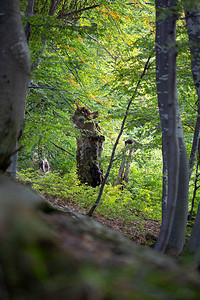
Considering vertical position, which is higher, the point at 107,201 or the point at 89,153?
the point at 89,153

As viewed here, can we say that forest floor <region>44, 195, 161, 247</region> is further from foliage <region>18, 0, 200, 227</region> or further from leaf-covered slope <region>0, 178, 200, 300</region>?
leaf-covered slope <region>0, 178, 200, 300</region>

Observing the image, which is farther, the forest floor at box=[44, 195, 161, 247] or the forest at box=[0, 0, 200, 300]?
the forest floor at box=[44, 195, 161, 247]

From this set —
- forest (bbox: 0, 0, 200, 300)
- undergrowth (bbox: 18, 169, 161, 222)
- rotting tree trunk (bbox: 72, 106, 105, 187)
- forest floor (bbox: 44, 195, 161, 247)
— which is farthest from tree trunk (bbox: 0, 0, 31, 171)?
rotting tree trunk (bbox: 72, 106, 105, 187)

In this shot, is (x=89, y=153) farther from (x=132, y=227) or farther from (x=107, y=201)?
(x=132, y=227)

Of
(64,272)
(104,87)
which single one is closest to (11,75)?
(64,272)

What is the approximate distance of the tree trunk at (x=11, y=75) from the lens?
208 centimetres

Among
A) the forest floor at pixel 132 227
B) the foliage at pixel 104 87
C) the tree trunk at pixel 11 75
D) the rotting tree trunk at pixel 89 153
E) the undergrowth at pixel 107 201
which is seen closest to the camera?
the tree trunk at pixel 11 75

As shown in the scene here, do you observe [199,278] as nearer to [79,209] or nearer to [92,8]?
[79,209]

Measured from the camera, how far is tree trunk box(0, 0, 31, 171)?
2.08m

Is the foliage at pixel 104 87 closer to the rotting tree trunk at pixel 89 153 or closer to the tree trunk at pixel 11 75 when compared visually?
the rotting tree trunk at pixel 89 153

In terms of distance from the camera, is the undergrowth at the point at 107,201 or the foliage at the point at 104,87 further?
the undergrowth at the point at 107,201

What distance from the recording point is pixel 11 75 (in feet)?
7.02

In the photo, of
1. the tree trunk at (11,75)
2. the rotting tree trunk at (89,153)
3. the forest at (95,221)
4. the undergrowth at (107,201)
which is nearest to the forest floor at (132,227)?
the forest at (95,221)

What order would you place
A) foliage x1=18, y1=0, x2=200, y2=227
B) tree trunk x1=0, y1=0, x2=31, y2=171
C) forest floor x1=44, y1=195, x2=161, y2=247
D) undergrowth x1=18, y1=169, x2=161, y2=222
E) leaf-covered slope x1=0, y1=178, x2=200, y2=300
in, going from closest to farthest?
leaf-covered slope x1=0, y1=178, x2=200, y2=300 < tree trunk x1=0, y1=0, x2=31, y2=171 < foliage x1=18, y1=0, x2=200, y2=227 < forest floor x1=44, y1=195, x2=161, y2=247 < undergrowth x1=18, y1=169, x2=161, y2=222
